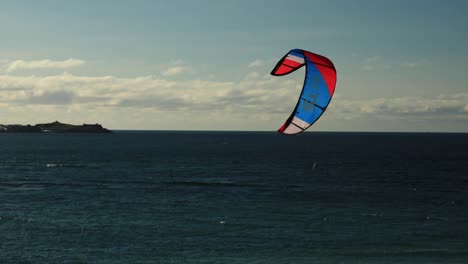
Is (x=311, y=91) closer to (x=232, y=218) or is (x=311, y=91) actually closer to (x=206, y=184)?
(x=232, y=218)

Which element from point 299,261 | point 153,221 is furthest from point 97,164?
point 299,261

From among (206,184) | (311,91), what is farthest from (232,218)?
(311,91)

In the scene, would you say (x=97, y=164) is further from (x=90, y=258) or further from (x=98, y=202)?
(x=90, y=258)

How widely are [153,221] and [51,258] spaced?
669 inches

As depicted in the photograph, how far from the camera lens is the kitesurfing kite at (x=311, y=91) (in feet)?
55.0

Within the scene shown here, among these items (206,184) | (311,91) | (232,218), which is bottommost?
(232,218)

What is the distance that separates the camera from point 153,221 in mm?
58438

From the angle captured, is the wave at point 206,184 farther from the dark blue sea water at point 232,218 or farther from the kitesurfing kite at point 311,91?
the kitesurfing kite at point 311,91

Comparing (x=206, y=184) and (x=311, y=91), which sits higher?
(x=311, y=91)

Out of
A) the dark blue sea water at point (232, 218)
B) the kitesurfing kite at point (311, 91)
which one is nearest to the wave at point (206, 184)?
the dark blue sea water at point (232, 218)

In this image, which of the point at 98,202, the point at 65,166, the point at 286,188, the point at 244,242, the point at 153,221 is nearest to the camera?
the point at 244,242

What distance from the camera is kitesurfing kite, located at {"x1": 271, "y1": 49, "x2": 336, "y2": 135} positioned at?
1675 cm

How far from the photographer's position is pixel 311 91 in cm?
1719

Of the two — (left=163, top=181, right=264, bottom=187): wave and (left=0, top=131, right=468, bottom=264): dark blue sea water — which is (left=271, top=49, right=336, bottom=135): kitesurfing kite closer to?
(left=0, top=131, right=468, bottom=264): dark blue sea water
